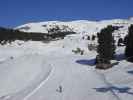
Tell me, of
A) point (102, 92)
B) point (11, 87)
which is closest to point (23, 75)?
point (11, 87)

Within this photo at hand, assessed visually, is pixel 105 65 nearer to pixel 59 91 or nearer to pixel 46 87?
pixel 46 87

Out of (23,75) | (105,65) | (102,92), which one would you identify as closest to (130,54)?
(105,65)

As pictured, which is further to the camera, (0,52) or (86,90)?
(0,52)

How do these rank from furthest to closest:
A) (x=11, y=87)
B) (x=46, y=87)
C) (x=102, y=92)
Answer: (x=11, y=87)
(x=46, y=87)
(x=102, y=92)

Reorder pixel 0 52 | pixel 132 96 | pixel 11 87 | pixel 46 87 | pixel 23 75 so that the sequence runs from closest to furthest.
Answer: pixel 132 96 → pixel 46 87 → pixel 11 87 → pixel 23 75 → pixel 0 52

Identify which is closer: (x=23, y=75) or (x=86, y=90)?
A: (x=86, y=90)

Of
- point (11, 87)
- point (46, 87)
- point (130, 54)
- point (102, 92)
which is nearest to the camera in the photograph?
point (102, 92)

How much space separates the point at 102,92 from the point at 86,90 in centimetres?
209

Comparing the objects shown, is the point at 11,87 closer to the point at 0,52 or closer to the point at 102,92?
A: the point at 102,92

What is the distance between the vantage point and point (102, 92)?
1010 inches

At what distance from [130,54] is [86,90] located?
32408 millimetres

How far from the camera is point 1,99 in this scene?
26516 mm

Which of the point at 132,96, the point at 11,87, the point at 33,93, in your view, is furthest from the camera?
the point at 11,87

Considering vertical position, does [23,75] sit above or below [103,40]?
below
